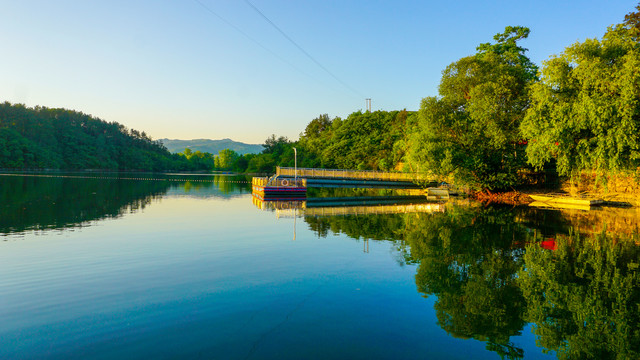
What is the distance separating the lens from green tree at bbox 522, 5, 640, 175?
29.8 metres

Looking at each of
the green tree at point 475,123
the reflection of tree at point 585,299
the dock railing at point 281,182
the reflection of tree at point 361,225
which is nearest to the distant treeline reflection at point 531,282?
the reflection of tree at point 585,299

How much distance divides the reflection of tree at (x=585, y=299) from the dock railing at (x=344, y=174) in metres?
38.5

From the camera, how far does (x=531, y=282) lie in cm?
1241

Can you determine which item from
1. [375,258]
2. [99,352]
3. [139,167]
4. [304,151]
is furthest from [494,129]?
[139,167]

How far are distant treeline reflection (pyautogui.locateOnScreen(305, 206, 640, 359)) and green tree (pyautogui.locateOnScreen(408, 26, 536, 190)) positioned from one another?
20.4m

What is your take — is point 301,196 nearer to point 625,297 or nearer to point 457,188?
point 457,188

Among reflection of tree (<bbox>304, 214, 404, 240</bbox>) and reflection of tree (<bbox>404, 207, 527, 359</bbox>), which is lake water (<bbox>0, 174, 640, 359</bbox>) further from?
reflection of tree (<bbox>304, 214, 404, 240</bbox>)

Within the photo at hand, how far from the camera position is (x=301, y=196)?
164 feet

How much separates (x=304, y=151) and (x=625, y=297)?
119820mm

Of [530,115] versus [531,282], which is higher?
[530,115]

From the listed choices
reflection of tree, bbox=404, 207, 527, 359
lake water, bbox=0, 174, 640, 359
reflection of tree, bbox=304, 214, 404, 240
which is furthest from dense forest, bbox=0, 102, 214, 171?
reflection of tree, bbox=404, 207, 527, 359

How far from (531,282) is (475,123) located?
34119 millimetres

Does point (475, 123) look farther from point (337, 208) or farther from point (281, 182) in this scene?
point (281, 182)

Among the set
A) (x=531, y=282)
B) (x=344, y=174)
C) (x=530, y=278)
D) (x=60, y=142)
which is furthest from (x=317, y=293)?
(x=60, y=142)
